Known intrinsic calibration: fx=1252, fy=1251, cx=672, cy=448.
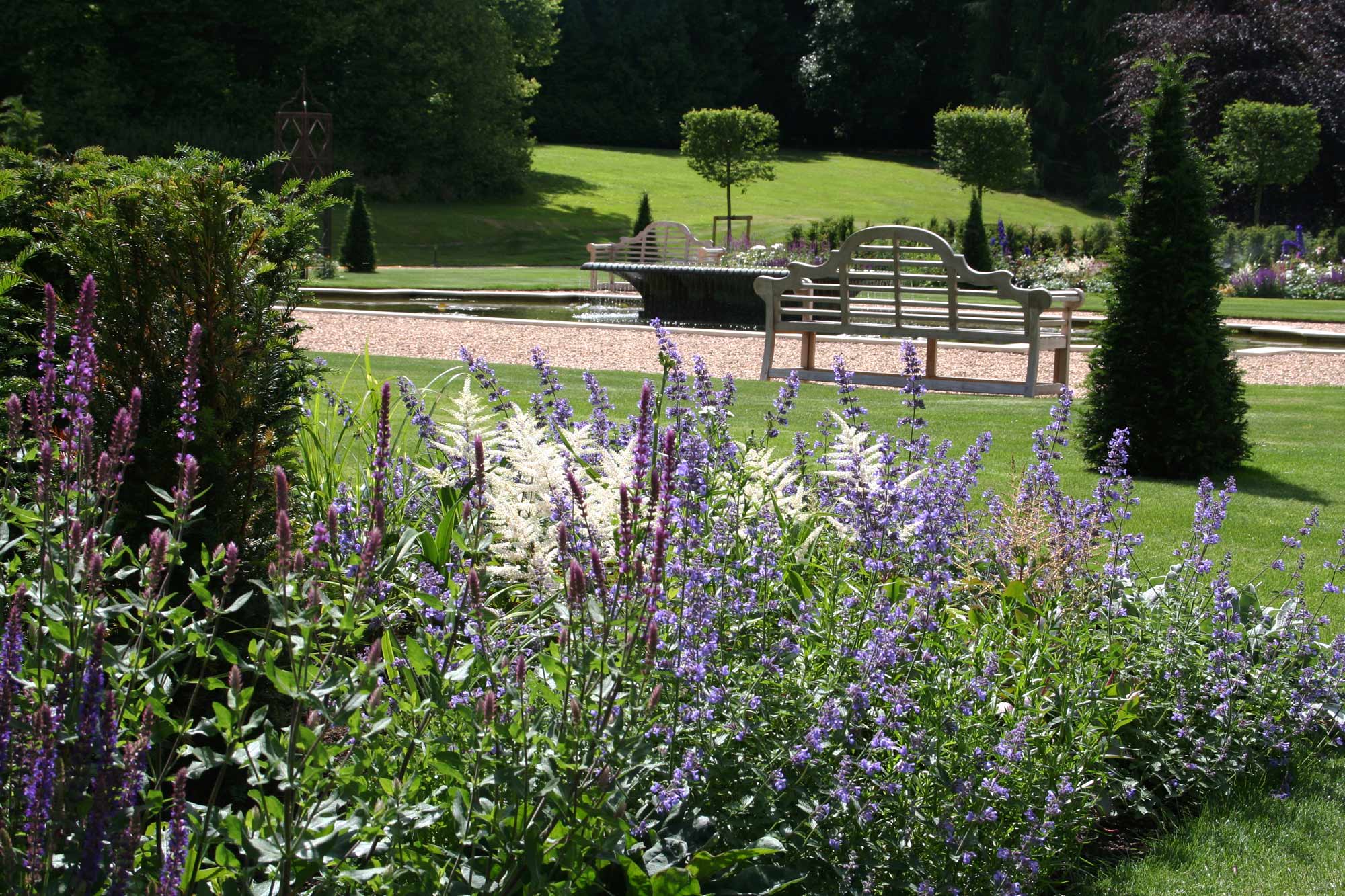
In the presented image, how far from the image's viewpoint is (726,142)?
3306 cm

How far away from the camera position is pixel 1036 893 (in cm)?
278

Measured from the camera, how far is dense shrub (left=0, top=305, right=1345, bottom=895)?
5.75 ft

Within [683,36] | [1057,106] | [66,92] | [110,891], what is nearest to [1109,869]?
[110,891]

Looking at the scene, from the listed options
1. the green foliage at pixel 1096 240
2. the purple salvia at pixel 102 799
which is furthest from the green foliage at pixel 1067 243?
the purple salvia at pixel 102 799

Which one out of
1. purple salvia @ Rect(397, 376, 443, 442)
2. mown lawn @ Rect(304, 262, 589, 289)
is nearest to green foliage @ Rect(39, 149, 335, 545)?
purple salvia @ Rect(397, 376, 443, 442)

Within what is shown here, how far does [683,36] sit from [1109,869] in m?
52.4

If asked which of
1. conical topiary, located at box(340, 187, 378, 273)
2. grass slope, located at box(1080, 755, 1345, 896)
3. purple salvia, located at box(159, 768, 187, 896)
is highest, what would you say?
conical topiary, located at box(340, 187, 378, 273)

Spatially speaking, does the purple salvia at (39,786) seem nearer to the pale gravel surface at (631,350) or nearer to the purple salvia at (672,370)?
the purple salvia at (672,370)

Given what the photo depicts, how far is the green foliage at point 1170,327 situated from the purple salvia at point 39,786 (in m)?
5.98

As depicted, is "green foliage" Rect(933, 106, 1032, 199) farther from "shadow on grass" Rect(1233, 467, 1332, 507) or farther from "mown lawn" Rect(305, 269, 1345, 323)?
"shadow on grass" Rect(1233, 467, 1332, 507)

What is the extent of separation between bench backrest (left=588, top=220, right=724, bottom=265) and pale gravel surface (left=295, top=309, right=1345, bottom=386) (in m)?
7.77

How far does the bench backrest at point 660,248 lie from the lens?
2206cm

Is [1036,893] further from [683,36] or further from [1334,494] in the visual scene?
[683,36]

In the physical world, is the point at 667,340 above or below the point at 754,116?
below
